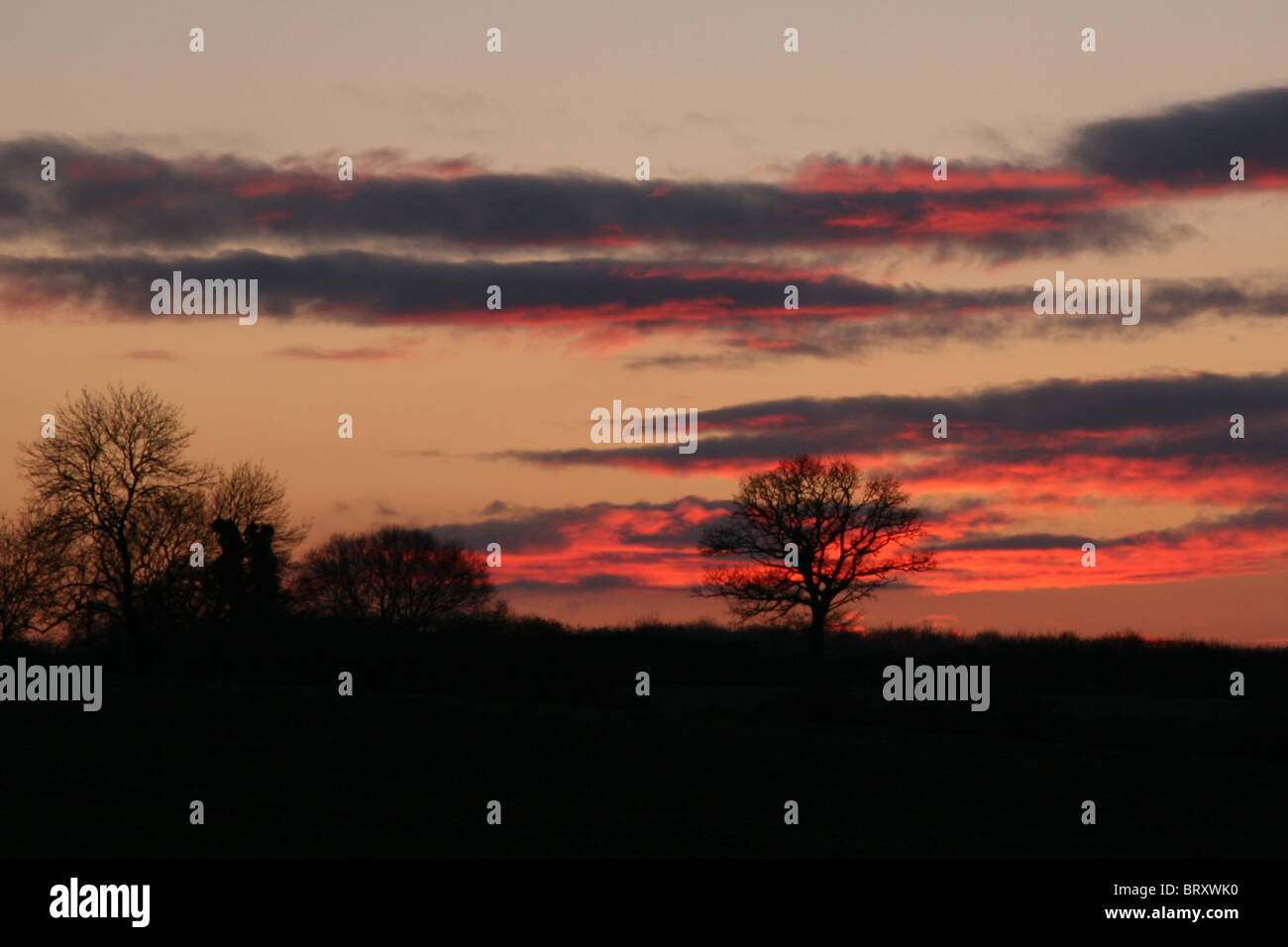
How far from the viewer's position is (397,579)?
11688cm

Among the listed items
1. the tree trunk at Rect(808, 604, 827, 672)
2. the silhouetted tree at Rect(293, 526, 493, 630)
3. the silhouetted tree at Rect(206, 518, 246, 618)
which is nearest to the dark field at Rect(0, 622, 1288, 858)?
the silhouetted tree at Rect(206, 518, 246, 618)

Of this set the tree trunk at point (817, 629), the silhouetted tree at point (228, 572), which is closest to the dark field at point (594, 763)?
the silhouetted tree at point (228, 572)

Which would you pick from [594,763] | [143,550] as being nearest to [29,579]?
[143,550]

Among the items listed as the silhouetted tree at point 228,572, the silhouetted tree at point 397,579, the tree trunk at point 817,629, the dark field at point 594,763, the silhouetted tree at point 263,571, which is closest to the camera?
the dark field at point 594,763

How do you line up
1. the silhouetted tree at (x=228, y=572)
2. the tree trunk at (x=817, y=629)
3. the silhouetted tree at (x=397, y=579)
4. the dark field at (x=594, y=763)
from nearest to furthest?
the dark field at (x=594, y=763) < the silhouetted tree at (x=228, y=572) < the tree trunk at (x=817, y=629) < the silhouetted tree at (x=397, y=579)

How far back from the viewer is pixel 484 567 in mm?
121750

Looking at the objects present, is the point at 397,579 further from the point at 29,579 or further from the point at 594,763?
the point at 594,763

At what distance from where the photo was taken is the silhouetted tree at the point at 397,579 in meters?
112

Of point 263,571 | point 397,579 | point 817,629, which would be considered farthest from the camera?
point 397,579

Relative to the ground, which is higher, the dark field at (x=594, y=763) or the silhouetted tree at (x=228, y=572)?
the silhouetted tree at (x=228, y=572)

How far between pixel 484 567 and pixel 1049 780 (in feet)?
297

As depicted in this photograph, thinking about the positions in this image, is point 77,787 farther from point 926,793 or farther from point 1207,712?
point 1207,712

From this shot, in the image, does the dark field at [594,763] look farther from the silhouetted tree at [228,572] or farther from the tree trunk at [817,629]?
the tree trunk at [817,629]
